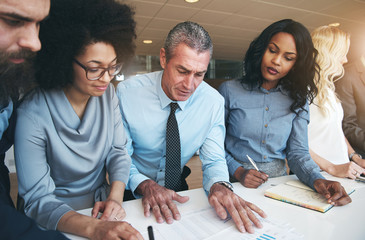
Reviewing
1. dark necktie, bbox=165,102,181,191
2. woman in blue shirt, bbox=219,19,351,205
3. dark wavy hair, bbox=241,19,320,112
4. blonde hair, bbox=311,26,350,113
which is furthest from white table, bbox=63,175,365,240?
blonde hair, bbox=311,26,350,113

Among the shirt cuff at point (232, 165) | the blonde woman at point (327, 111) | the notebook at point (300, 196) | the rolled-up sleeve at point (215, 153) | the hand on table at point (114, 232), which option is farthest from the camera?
the blonde woman at point (327, 111)

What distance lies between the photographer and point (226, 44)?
7.46m

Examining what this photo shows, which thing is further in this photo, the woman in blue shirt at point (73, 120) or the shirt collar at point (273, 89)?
the shirt collar at point (273, 89)

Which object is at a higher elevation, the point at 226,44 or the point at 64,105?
the point at 226,44

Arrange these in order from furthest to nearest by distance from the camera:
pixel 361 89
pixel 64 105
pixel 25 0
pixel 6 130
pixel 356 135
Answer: pixel 361 89, pixel 356 135, pixel 64 105, pixel 6 130, pixel 25 0

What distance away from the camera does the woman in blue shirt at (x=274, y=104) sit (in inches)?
62.9

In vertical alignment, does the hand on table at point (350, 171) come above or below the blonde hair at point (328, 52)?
below

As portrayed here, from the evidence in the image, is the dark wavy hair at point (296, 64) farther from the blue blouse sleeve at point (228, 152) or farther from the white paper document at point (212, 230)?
the white paper document at point (212, 230)

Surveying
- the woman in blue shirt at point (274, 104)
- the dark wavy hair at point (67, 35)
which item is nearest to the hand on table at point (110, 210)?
the dark wavy hair at point (67, 35)

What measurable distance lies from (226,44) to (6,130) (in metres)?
7.25

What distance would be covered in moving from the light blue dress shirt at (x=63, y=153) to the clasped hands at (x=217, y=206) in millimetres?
237

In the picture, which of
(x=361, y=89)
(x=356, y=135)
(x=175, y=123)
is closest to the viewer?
(x=175, y=123)

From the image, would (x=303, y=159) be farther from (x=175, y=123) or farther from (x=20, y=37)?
(x=20, y=37)

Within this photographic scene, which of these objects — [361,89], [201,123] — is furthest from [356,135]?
[201,123]
